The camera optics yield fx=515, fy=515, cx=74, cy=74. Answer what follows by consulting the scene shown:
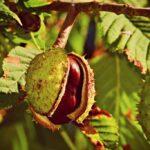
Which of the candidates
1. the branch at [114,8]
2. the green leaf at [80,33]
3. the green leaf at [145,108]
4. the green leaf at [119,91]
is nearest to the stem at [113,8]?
the branch at [114,8]

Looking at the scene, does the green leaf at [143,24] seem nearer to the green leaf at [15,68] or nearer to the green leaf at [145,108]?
the green leaf at [145,108]

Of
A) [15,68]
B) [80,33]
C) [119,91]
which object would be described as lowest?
[119,91]

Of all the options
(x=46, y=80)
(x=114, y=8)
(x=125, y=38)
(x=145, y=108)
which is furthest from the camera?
(x=125, y=38)

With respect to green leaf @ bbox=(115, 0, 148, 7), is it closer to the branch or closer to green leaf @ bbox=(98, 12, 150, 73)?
green leaf @ bbox=(98, 12, 150, 73)

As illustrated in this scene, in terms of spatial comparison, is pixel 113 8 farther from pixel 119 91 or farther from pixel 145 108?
pixel 119 91

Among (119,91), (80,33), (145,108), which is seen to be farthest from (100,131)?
(80,33)

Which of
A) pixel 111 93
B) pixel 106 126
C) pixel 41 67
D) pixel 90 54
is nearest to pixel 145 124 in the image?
pixel 106 126

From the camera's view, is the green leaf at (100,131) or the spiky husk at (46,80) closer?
the spiky husk at (46,80)
